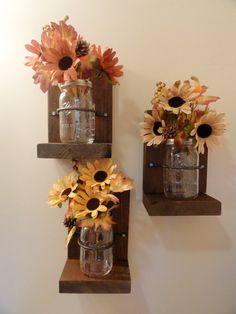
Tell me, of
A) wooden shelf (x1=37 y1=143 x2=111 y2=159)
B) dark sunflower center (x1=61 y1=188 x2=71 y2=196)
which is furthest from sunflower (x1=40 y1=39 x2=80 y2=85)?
dark sunflower center (x1=61 y1=188 x2=71 y2=196)

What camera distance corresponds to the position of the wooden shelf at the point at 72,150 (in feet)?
1.71

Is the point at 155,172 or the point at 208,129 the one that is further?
the point at 155,172

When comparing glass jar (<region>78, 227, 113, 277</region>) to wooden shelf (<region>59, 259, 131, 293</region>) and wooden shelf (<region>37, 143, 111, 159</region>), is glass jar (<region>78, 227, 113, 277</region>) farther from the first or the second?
wooden shelf (<region>37, 143, 111, 159</region>)

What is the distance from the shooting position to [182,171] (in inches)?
22.7

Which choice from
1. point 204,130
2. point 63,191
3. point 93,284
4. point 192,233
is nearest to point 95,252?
point 93,284

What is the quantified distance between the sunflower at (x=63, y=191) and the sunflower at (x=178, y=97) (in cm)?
28

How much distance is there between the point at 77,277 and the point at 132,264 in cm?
18

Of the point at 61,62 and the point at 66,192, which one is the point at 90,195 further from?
the point at 61,62

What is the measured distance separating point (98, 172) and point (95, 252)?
0.66 feet

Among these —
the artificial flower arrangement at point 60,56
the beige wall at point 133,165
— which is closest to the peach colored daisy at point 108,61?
the artificial flower arrangement at point 60,56

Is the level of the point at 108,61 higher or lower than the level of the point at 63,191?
higher

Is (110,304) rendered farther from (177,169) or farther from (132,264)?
(177,169)

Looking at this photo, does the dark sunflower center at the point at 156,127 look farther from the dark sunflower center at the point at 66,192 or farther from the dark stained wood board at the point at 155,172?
the dark sunflower center at the point at 66,192
